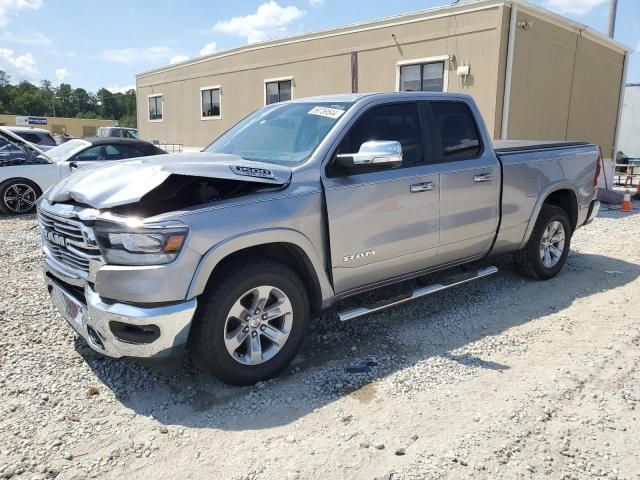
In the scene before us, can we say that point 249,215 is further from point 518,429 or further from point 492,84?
point 492,84

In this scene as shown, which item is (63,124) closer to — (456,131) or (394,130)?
(456,131)

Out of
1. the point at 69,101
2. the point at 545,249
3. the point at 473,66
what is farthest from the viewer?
the point at 69,101

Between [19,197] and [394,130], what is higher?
[394,130]

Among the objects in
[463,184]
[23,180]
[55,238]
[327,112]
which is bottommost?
[23,180]

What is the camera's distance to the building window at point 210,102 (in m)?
21.1

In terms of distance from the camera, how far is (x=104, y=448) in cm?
284

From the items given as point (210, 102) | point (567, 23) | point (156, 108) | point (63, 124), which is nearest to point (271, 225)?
point (567, 23)

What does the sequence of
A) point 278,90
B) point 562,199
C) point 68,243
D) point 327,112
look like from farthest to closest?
1. point 278,90
2. point 562,199
3. point 327,112
4. point 68,243

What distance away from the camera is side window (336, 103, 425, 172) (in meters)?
3.97

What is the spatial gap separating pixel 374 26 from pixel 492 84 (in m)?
3.97

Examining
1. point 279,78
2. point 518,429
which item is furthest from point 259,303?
point 279,78

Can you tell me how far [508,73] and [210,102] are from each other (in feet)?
43.1

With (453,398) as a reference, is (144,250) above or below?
above

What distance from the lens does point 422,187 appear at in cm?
422
